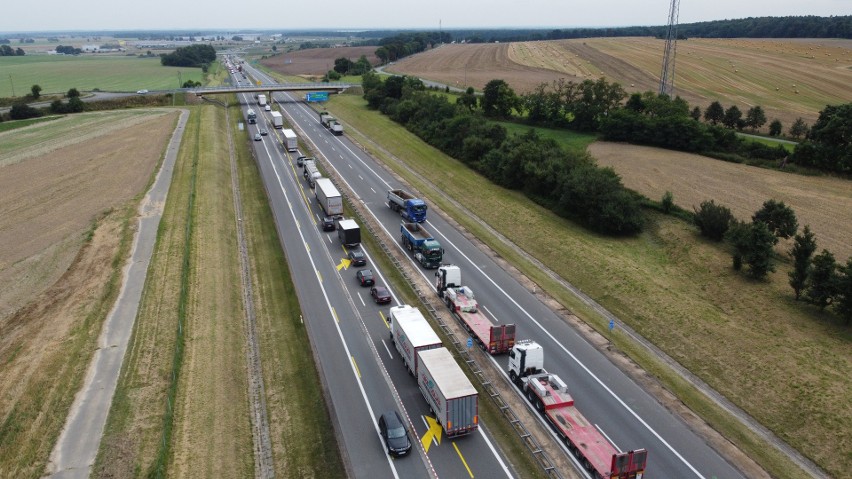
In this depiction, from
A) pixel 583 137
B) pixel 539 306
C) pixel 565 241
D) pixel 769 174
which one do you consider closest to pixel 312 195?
pixel 565 241

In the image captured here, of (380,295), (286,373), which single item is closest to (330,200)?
(380,295)

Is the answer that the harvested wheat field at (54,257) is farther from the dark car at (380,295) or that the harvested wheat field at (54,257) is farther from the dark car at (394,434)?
the dark car at (380,295)

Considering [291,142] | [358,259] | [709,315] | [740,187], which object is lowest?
[709,315]

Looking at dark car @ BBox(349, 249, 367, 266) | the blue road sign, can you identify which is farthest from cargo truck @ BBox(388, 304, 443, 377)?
the blue road sign

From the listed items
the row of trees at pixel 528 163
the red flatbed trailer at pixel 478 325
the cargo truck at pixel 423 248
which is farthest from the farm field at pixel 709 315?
the red flatbed trailer at pixel 478 325

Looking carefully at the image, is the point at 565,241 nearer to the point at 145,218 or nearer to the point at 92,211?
the point at 145,218

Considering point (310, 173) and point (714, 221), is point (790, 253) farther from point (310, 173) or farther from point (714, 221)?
point (310, 173)
